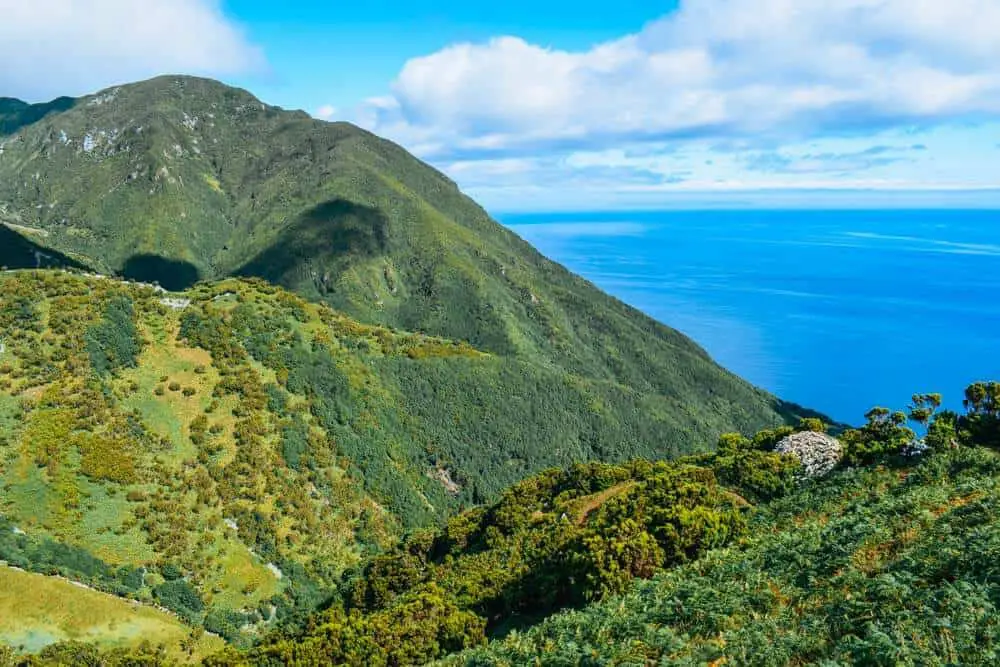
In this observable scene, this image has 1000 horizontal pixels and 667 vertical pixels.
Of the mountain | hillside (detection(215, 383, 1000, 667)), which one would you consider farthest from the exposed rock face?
the mountain

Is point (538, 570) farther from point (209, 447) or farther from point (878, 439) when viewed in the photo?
point (209, 447)

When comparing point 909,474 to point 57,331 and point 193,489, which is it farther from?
point 57,331

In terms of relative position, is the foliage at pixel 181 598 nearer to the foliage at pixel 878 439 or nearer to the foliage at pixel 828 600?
the foliage at pixel 828 600

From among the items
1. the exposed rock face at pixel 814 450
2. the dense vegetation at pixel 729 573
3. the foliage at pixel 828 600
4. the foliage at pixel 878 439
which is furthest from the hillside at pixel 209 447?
the foliage at pixel 878 439

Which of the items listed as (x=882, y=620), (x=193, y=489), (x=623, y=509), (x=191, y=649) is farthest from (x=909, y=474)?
(x=193, y=489)

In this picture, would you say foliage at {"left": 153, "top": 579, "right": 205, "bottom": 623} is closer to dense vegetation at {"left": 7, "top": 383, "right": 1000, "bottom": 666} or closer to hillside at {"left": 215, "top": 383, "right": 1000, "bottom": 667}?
dense vegetation at {"left": 7, "top": 383, "right": 1000, "bottom": 666}

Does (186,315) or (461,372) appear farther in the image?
(461,372)

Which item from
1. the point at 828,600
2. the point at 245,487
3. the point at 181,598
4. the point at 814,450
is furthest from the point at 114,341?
the point at 828,600
